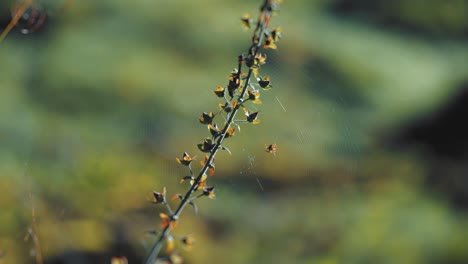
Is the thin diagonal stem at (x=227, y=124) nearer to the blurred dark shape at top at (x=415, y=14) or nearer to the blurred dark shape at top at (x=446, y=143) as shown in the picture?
the blurred dark shape at top at (x=446, y=143)

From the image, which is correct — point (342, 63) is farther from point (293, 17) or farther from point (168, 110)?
point (168, 110)

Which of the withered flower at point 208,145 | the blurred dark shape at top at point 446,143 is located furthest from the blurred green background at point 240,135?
the withered flower at point 208,145

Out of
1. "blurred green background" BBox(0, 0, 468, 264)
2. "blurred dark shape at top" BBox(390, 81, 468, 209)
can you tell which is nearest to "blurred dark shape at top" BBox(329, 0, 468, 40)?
"blurred green background" BBox(0, 0, 468, 264)

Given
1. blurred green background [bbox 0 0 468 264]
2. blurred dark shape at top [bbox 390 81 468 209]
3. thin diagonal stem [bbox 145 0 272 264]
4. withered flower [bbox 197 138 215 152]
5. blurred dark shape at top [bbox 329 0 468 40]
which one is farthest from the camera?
blurred dark shape at top [bbox 329 0 468 40]

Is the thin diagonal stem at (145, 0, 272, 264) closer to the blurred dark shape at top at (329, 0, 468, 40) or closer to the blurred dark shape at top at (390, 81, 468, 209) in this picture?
the blurred dark shape at top at (390, 81, 468, 209)

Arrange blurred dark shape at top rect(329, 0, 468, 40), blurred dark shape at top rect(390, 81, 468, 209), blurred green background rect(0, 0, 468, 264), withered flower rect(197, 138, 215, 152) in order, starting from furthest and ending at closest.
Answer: blurred dark shape at top rect(329, 0, 468, 40), blurred dark shape at top rect(390, 81, 468, 209), blurred green background rect(0, 0, 468, 264), withered flower rect(197, 138, 215, 152)

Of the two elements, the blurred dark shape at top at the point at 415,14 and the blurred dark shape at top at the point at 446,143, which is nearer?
the blurred dark shape at top at the point at 446,143
